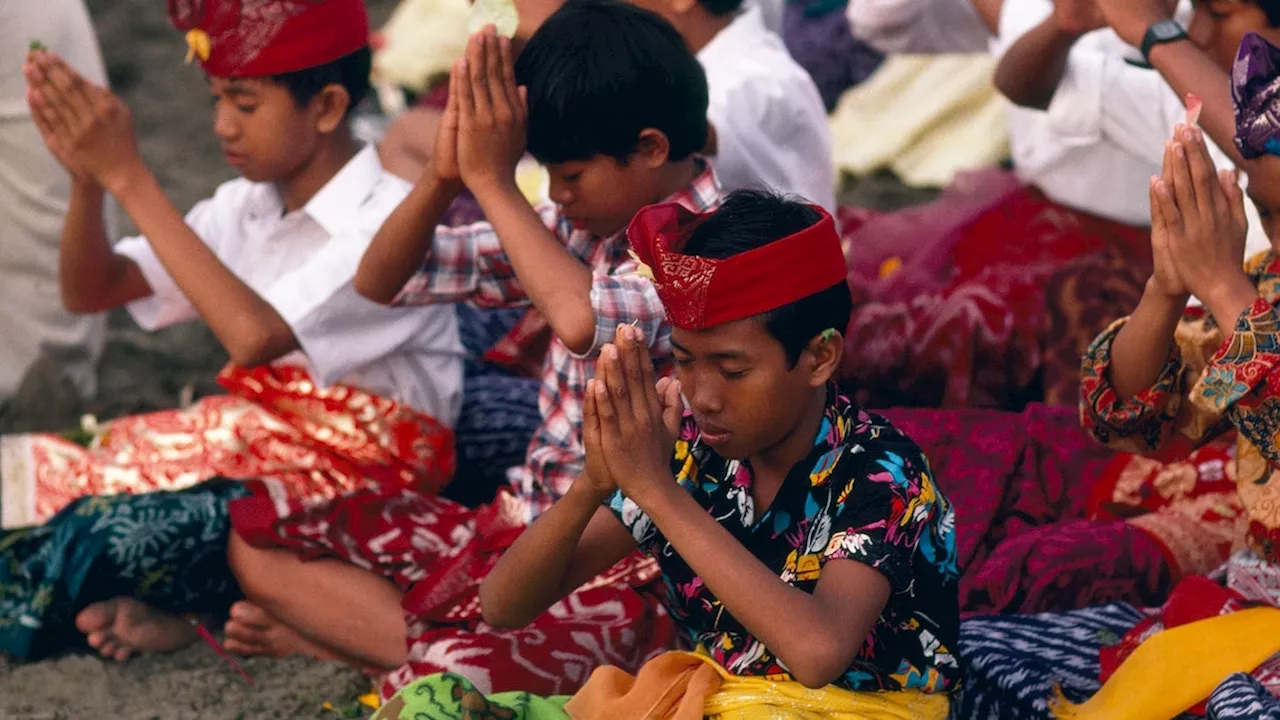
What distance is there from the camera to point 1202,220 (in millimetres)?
2725

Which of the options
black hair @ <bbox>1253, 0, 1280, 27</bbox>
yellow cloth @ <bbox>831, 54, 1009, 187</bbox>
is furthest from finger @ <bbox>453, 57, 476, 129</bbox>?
Answer: yellow cloth @ <bbox>831, 54, 1009, 187</bbox>

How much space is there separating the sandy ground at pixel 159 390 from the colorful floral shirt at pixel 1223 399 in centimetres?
152

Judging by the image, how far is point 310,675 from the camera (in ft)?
11.9

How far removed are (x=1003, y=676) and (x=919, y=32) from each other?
8.02 ft

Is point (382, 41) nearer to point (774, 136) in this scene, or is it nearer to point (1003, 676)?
point (774, 136)

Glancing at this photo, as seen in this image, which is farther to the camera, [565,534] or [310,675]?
[310,675]

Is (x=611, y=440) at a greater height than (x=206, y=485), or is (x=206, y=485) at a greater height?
(x=611, y=440)

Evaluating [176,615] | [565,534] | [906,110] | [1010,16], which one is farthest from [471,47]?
[906,110]

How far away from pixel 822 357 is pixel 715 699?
21.0 inches

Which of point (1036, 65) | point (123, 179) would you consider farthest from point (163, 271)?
point (1036, 65)

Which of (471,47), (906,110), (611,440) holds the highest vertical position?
(471,47)

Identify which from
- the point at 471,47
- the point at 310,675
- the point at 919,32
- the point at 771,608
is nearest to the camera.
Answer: the point at 771,608

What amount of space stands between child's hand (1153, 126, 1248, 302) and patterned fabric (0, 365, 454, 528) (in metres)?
1.75

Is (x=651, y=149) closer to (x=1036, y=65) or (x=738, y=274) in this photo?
(x=738, y=274)
